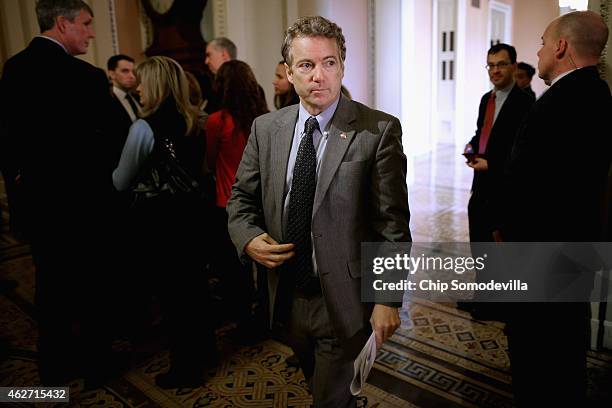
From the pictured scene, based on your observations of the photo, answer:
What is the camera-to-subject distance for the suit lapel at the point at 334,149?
4.48 feet

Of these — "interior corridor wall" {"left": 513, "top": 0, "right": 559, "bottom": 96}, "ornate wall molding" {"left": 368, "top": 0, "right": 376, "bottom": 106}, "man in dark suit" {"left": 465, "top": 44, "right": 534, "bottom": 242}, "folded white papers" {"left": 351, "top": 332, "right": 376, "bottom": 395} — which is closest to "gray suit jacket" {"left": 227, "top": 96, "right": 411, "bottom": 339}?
"folded white papers" {"left": 351, "top": 332, "right": 376, "bottom": 395}

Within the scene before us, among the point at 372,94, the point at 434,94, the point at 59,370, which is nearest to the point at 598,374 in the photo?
the point at 59,370

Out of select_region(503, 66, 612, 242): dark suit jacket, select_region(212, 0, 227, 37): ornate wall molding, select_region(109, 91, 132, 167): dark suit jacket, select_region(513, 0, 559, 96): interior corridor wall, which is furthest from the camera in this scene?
select_region(513, 0, 559, 96): interior corridor wall

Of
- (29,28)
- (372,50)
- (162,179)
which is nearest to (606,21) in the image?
(162,179)

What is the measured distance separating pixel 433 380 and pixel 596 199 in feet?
3.69

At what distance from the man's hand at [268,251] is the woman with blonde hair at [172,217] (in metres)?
0.94

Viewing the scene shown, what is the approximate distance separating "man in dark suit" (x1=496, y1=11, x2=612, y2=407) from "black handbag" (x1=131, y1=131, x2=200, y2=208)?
4.76ft

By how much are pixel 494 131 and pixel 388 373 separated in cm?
156

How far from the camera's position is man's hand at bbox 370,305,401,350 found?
136 centimetres

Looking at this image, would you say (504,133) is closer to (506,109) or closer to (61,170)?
(506,109)

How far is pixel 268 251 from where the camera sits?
1.41 metres

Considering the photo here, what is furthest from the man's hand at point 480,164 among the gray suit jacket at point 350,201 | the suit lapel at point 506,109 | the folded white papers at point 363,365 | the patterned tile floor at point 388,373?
the folded white papers at point 363,365

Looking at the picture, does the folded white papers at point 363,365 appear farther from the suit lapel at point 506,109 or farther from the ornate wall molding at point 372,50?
the ornate wall molding at point 372,50

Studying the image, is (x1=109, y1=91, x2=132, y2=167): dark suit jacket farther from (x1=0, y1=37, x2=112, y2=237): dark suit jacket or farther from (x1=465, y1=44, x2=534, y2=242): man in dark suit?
(x1=465, y1=44, x2=534, y2=242): man in dark suit
